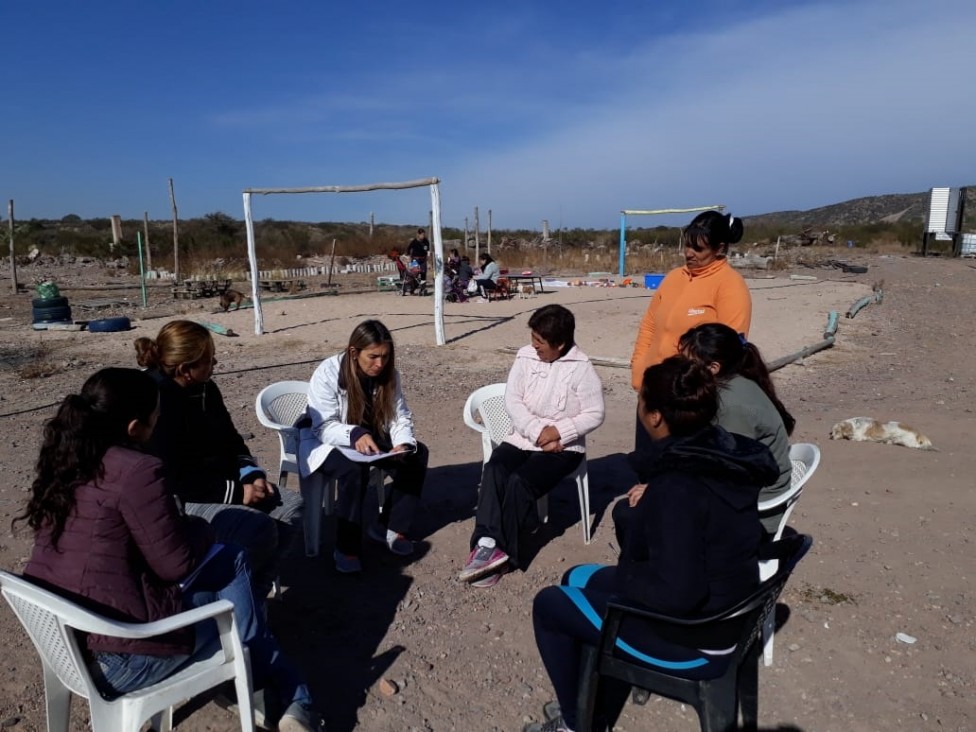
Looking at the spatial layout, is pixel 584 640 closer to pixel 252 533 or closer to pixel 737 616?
pixel 737 616

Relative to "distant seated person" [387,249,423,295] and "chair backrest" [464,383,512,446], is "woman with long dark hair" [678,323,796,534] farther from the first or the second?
"distant seated person" [387,249,423,295]

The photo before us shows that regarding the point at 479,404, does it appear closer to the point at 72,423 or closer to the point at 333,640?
the point at 333,640

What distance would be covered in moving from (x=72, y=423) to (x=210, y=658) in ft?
2.61

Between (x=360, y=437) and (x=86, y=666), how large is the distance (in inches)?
73.5

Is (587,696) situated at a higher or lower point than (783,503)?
lower

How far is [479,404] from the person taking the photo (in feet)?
14.7

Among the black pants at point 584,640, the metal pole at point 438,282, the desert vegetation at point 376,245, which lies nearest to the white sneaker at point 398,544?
the black pants at point 584,640

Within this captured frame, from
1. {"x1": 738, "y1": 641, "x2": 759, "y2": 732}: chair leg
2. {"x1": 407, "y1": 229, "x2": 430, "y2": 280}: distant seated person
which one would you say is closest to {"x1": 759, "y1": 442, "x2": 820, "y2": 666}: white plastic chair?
{"x1": 738, "y1": 641, "x2": 759, "y2": 732}: chair leg

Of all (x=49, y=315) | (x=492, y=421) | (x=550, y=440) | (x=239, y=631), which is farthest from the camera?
(x=49, y=315)

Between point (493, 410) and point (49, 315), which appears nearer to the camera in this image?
point (493, 410)

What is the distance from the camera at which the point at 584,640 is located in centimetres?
224

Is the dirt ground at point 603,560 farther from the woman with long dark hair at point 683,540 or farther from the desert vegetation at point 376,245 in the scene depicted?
the desert vegetation at point 376,245

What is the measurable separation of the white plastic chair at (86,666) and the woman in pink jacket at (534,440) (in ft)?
4.90

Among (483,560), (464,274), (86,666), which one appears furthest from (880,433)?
(464,274)
